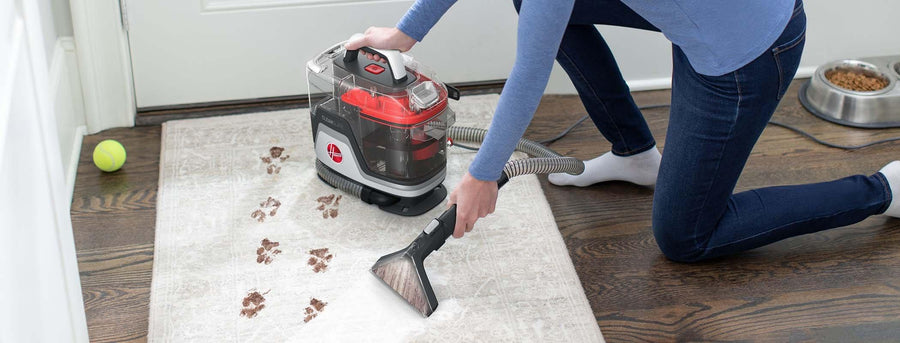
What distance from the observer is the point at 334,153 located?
1.90 m

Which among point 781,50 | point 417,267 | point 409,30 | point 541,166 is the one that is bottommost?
point 417,267

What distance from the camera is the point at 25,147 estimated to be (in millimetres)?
1060

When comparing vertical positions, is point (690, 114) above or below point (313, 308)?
above

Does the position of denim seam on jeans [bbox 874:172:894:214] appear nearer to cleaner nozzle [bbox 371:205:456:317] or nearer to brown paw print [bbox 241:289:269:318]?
cleaner nozzle [bbox 371:205:456:317]

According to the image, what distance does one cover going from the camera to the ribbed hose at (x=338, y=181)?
192 centimetres

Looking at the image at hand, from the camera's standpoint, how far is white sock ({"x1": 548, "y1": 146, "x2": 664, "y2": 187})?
1973 millimetres

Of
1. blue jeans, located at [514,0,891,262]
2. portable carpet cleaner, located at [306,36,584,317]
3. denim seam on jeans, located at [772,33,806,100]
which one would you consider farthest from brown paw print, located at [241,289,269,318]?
denim seam on jeans, located at [772,33,806,100]

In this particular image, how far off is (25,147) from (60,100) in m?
0.99

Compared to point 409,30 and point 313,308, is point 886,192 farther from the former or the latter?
point 313,308

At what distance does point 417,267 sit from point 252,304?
338 mm

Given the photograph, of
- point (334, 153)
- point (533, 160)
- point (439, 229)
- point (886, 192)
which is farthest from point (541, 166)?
point (886, 192)

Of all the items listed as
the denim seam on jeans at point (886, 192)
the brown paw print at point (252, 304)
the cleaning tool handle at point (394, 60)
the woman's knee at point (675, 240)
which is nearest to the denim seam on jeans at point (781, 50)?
the woman's knee at point (675, 240)

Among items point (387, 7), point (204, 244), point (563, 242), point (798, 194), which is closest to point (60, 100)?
point (204, 244)

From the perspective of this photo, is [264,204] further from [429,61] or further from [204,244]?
[429,61]
